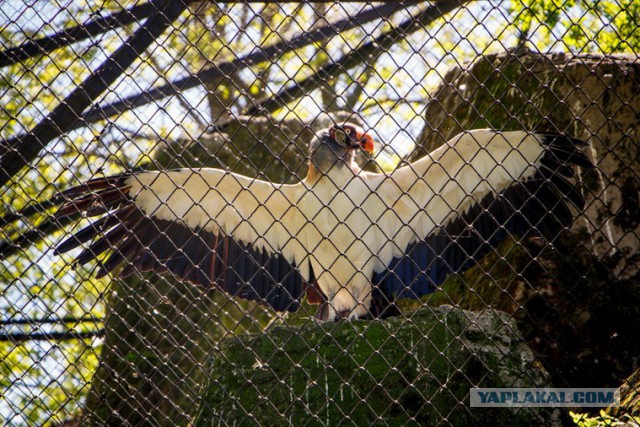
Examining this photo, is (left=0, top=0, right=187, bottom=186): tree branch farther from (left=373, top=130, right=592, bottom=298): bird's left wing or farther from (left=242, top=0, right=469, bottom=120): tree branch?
(left=373, top=130, right=592, bottom=298): bird's left wing

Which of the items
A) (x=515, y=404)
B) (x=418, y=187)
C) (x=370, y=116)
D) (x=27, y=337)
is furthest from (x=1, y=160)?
(x=370, y=116)

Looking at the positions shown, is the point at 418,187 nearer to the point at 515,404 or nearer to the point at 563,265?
the point at 563,265

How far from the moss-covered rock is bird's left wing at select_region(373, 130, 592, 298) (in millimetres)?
254

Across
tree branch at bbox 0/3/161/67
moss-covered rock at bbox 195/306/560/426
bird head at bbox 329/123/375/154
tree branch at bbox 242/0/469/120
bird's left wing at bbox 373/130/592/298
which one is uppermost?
tree branch at bbox 242/0/469/120

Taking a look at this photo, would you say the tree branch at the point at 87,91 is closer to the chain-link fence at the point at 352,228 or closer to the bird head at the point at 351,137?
the chain-link fence at the point at 352,228

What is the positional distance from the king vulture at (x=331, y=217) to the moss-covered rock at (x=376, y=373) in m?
0.31

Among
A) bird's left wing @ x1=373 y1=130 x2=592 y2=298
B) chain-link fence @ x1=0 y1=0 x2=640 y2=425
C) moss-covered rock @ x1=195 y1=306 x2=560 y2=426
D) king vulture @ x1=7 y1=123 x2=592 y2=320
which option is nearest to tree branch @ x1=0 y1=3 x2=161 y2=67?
chain-link fence @ x1=0 y1=0 x2=640 y2=425

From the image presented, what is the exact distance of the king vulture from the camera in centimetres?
324

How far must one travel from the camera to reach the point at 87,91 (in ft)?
9.05

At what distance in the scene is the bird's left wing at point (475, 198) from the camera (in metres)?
3.13

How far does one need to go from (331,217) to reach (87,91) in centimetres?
137

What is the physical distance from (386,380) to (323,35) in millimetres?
1682

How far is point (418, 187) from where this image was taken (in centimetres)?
369

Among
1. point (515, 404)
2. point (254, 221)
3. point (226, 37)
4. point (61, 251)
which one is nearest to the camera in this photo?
point (515, 404)
